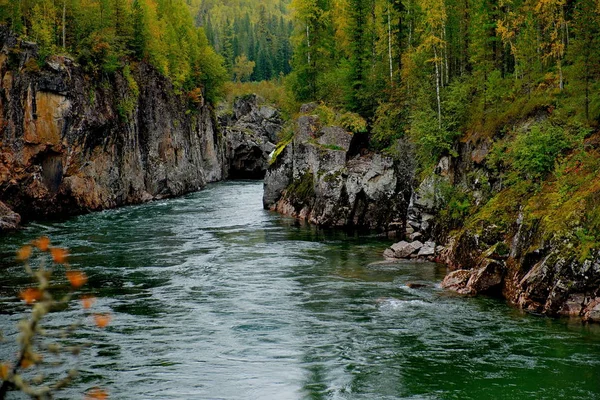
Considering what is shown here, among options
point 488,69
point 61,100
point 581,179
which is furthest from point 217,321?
point 61,100

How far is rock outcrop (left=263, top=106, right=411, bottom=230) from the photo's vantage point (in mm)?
40469

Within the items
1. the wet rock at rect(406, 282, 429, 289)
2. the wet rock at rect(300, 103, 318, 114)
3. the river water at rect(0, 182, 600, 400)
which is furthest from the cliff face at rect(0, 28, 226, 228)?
the wet rock at rect(406, 282, 429, 289)

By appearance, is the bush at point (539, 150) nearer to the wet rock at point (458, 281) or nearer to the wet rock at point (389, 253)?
the wet rock at point (458, 281)

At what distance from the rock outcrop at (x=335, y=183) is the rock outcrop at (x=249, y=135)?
42.0m

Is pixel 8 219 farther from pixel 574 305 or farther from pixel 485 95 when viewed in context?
pixel 574 305

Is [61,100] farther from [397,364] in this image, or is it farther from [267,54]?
[267,54]

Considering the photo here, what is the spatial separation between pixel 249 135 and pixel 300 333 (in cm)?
7662

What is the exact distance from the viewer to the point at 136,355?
16703 millimetres

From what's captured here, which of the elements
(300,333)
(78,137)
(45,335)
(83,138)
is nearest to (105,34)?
(83,138)

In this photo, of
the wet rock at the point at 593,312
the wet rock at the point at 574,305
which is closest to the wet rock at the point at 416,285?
the wet rock at the point at 574,305

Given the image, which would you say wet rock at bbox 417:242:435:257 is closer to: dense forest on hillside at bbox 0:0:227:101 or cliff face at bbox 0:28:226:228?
cliff face at bbox 0:28:226:228

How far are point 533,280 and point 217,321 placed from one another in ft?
36.0

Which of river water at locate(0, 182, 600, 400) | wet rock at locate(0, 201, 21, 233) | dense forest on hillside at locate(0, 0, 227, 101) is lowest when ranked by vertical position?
river water at locate(0, 182, 600, 400)

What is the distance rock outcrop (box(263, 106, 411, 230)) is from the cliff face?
15822mm
